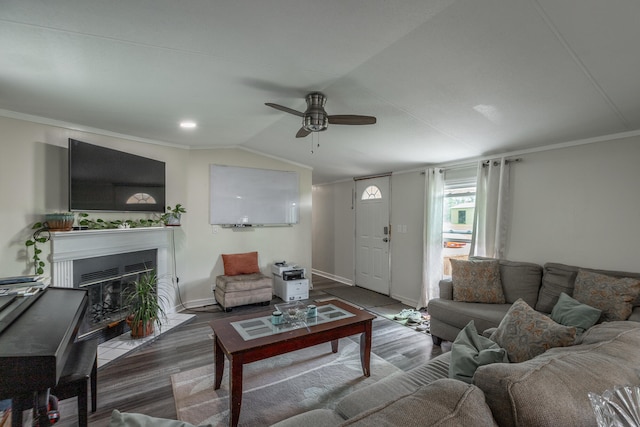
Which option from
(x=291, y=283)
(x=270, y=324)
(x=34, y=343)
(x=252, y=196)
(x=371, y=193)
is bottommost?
(x=291, y=283)

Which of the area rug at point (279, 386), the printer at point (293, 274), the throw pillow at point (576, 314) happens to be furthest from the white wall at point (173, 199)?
the throw pillow at point (576, 314)

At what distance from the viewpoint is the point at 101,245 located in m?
3.12

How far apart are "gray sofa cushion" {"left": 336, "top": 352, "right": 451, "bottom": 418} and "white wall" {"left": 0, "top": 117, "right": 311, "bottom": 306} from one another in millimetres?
3146

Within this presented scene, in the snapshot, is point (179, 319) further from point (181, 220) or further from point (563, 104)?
point (563, 104)

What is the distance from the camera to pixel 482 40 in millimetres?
1690

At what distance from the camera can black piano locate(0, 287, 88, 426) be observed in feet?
4.06

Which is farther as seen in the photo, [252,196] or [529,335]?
[252,196]

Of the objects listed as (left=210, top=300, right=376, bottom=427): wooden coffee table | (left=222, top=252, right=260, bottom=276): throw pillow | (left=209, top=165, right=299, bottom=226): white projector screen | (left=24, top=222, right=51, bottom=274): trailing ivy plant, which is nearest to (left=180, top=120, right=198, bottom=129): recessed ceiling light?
(left=209, top=165, right=299, bottom=226): white projector screen

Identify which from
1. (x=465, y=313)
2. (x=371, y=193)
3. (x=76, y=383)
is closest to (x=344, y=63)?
(x=465, y=313)

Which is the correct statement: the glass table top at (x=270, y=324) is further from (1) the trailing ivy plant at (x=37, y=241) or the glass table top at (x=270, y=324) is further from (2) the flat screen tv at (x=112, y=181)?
(2) the flat screen tv at (x=112, y=181)

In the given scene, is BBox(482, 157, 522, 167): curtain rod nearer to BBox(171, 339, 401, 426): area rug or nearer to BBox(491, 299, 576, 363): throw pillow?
BBox(491, 299, 576, 363): throw pillow

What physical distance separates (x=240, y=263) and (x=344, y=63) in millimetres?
3491

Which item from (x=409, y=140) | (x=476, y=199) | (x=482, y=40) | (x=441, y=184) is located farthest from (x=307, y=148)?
(x=482, y=40)

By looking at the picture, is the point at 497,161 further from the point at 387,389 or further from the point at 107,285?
the point at 107,285
